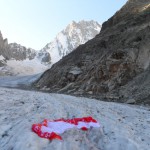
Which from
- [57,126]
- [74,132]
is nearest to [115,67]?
[57,126]

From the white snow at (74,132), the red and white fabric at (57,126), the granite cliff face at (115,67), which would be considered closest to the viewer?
the white snow at (74,132)

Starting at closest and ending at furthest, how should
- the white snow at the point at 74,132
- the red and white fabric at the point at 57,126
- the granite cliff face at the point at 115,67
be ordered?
the white snow at the point at 74,132, the red and white fabric at the point at 57,126, the granite cliff face at the point at 115,67

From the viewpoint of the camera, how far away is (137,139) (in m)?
9.53

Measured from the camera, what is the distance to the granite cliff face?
24.7 m

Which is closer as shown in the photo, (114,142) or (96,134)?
(114,142)

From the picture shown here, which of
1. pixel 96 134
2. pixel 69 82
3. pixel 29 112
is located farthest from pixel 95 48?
pixel 96 134

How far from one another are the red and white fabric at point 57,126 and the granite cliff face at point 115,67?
404 inches

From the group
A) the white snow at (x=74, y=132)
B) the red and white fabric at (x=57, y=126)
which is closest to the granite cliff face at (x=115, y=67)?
the white snow at (x=74, y=132)

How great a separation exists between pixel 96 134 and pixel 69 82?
2573 centimetres

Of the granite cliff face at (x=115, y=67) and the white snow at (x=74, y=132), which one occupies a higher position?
the granite cliff face at (x=115, y=67)

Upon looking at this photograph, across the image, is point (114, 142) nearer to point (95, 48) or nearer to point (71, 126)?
point (71, 126)

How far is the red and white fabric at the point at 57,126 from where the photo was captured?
916 centimetres

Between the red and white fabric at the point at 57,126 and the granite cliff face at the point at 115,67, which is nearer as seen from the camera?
the red and white fabric at the point at 57,126

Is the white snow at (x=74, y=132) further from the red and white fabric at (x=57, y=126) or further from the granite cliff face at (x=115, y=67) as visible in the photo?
the granite cliff face at (x=115, y=67)
